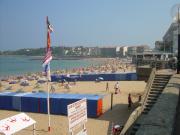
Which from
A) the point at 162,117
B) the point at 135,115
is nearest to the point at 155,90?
the point at 135,115

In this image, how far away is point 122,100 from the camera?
94.1 ft

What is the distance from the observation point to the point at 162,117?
9672 mm

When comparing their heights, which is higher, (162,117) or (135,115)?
(162,117)

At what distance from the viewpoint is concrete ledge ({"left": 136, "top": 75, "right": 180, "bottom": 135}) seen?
27.0 feet

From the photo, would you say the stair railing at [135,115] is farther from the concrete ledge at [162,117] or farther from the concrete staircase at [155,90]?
the concrete ledge at [162,117]

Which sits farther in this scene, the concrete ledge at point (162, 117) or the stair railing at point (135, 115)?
the stair railing at point (135, 115)

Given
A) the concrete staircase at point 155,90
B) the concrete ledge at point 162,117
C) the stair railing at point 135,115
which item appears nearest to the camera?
the concrete ledge at point 162,117

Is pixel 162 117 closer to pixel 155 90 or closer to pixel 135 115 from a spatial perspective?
pixel 135 115

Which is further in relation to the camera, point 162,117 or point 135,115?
point 135,115

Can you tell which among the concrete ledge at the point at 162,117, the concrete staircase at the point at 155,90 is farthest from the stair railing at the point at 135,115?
the concrete ledge at the point at 162,117

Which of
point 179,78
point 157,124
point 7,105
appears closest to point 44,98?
point 7,105

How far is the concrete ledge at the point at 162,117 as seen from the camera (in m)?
8.24

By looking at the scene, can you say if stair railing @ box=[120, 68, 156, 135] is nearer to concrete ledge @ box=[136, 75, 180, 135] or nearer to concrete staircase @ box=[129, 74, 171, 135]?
concrete staircase @ box=[129, 74, 171, 135]

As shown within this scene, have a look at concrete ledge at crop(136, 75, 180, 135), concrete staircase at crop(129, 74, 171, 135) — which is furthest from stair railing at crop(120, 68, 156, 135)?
concrete ledge at crop(136, 75, 180, 135)
